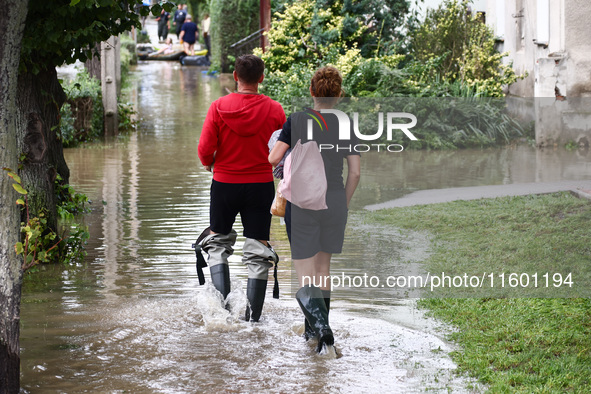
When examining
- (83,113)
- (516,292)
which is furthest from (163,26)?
(516,292)

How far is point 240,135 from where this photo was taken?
228 inches

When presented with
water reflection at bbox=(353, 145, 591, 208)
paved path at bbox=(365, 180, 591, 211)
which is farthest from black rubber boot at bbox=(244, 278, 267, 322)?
water reflection at bbox=(353, 145, 591, 208)

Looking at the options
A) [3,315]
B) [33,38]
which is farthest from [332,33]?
[3,315]

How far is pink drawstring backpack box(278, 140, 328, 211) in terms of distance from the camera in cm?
525

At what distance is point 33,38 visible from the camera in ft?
21.9

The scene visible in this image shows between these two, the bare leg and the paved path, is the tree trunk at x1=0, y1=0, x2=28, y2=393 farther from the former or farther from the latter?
the paved path

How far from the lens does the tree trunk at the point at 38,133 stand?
7.31 metres

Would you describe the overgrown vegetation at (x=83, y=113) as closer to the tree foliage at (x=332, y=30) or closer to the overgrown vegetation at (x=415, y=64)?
the overgrown vegetation at (x=415, y=64)

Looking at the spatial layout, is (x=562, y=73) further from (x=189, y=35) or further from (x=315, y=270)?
(x=189, y=35)

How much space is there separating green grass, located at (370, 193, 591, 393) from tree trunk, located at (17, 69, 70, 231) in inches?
135

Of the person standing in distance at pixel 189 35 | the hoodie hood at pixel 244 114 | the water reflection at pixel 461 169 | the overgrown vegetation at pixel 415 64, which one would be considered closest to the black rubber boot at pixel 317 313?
the hoodie hood at pixel 244 114

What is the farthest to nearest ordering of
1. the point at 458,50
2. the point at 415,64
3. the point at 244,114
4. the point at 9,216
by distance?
the point at 458,50
the point at 415,64
the point at 244,114
the point at 9,216

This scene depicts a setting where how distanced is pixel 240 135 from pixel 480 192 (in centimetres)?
548

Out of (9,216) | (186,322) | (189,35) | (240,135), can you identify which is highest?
(189,35)
